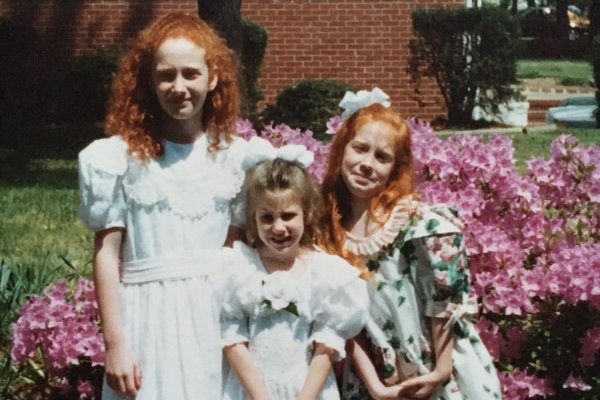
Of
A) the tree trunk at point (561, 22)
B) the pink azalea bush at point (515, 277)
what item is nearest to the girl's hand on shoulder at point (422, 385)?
the pink azalea bush at point (515, 277)

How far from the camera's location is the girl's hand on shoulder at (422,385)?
3152 millimetres

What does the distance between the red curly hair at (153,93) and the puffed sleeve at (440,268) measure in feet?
2.20

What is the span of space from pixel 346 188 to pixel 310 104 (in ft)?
31.6

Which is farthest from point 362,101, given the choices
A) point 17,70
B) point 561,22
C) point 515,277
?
point 561,22

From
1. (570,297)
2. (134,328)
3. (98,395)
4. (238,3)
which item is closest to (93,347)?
(98,395)

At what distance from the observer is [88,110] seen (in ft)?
46.8

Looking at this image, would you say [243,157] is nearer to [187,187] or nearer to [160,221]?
[187,187]

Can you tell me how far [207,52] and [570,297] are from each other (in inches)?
64.5

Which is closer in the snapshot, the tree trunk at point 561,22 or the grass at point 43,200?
the grass at point 43,200

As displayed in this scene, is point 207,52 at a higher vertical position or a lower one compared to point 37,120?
higher

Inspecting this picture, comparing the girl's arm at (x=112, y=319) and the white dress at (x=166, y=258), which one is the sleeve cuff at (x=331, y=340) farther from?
the girl's arm at (x=112, y=319)

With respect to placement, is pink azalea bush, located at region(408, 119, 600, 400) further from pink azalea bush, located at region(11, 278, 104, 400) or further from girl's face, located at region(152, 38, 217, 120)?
pink azalea bush, located at region(11, 278, 104, 400)

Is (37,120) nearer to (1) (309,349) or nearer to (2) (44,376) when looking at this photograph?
(2) (44,376)

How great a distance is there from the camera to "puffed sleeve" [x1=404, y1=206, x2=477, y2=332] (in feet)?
10.2
